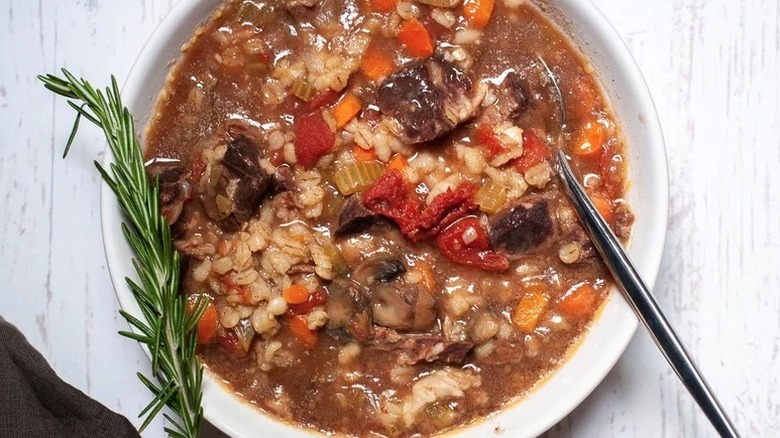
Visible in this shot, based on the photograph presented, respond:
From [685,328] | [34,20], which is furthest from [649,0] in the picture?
[34,20]

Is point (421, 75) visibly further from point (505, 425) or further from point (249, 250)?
point (505, 425)

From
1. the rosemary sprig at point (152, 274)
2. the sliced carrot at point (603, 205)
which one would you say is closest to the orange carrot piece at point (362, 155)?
the rosemary sprig at point (152, 274)

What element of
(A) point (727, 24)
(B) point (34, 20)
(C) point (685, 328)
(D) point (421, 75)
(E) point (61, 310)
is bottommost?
(C) point (685, 328)

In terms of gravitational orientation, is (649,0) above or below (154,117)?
below

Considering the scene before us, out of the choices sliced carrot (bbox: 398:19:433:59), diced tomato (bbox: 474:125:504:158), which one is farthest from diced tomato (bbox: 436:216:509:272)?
sliced carrot (bbox: 398:19:433:59)

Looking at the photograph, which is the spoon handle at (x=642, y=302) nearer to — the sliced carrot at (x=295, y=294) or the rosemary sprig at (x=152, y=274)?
the sliced carrot at (x=295, y=294)

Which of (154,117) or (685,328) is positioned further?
(685,328)

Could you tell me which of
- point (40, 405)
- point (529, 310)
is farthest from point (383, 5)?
point (40, 405)

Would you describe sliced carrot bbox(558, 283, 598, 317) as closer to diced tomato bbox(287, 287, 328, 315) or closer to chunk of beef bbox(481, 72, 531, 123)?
chunk of beef bbox(481, 72, 531, 123)
